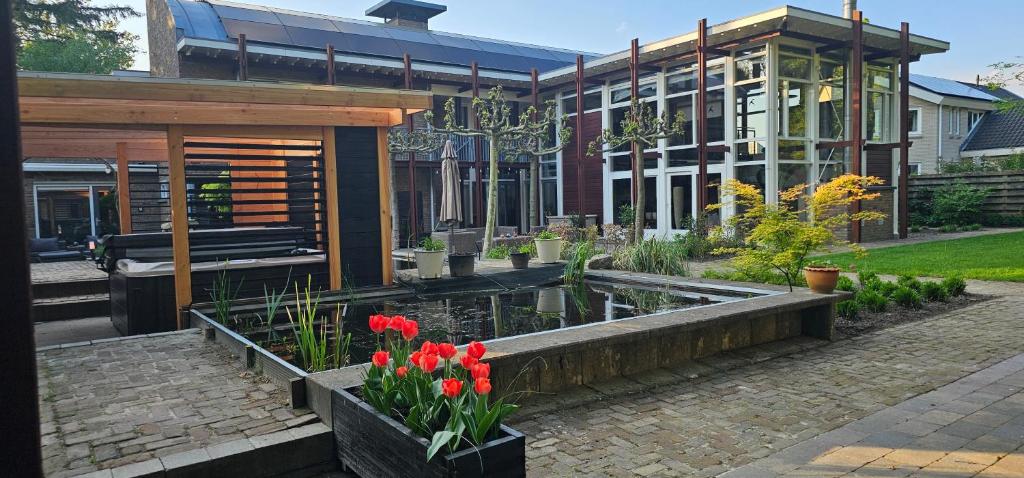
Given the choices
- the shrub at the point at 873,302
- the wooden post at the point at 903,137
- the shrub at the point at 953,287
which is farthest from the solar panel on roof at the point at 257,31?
the shrub at the point at 953,287

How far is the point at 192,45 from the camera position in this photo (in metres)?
15.8

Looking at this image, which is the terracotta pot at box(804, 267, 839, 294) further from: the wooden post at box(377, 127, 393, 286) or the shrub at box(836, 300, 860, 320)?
the wooden post at box(377, 127, 393, 286)

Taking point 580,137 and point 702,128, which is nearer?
point 702,128

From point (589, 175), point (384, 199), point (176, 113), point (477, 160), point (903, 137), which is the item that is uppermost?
point (903, 137)

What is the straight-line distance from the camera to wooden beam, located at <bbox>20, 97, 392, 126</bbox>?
6.25 meters

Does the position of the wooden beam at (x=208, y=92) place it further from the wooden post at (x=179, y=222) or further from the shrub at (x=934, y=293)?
the shrub at (x=934, y=293)

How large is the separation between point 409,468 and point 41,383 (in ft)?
10.3

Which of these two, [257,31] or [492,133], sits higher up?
[257,31]

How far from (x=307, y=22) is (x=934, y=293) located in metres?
19.6

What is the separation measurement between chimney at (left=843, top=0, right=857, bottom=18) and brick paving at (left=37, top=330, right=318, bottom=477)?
17726 millimetres

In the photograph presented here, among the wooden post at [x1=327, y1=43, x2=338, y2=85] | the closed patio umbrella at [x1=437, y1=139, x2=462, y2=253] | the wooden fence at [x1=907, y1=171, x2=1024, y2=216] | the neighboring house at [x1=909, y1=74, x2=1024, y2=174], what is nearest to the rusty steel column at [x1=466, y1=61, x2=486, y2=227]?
the wooden post at [x1=327, y1=43, x2=338, y2=85]

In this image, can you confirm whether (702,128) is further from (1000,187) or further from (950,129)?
(950,129)

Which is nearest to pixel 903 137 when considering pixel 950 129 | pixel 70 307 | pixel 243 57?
pixel 950 129

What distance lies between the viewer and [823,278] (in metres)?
6.36
